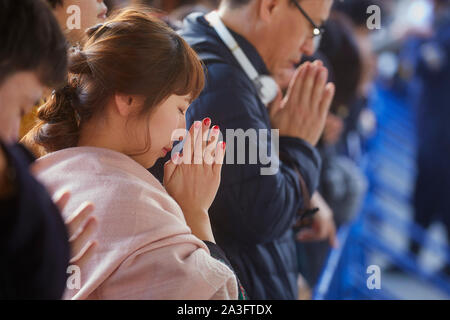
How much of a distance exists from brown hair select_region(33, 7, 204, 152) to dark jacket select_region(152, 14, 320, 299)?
0.20 m

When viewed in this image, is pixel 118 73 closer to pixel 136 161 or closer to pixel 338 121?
pixel 136 161

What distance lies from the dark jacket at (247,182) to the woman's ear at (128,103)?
207mm

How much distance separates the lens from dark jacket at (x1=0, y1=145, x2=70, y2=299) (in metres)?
0.59

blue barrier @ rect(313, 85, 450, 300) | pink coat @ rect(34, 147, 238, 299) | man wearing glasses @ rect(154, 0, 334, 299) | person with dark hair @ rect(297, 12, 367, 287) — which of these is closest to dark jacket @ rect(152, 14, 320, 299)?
man wearing glasses @ rect(154, 0, 334, 299)

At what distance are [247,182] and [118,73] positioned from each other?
38 centimetres

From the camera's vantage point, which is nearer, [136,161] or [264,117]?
[136,161]

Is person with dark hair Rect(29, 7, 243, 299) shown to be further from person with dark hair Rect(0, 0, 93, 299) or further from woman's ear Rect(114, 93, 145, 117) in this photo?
person with dark hair Rect(0, 0, 93, 299)

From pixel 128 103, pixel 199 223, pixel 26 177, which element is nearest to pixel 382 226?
pixel 199 223

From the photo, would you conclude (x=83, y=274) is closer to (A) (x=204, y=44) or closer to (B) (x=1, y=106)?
(B) (x=1, y=106)

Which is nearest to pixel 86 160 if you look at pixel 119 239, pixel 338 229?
pixel 119 239

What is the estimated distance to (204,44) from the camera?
123cm

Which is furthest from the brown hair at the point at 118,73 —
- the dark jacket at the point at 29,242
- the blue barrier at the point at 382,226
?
the blue barrier at the point at 382,226

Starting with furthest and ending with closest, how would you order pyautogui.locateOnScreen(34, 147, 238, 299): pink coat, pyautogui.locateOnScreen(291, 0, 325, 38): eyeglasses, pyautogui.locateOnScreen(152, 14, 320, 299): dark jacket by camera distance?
pyautogui.locateOnScreen(291, 0, 325, 38): eyeglasses → pyautogui.locateOnScreen(152, 14, 320, 299): dark jacket → pyautogui.locateOnScreen(34, 147, 238, 299): pink coat

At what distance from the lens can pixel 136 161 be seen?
941mm
